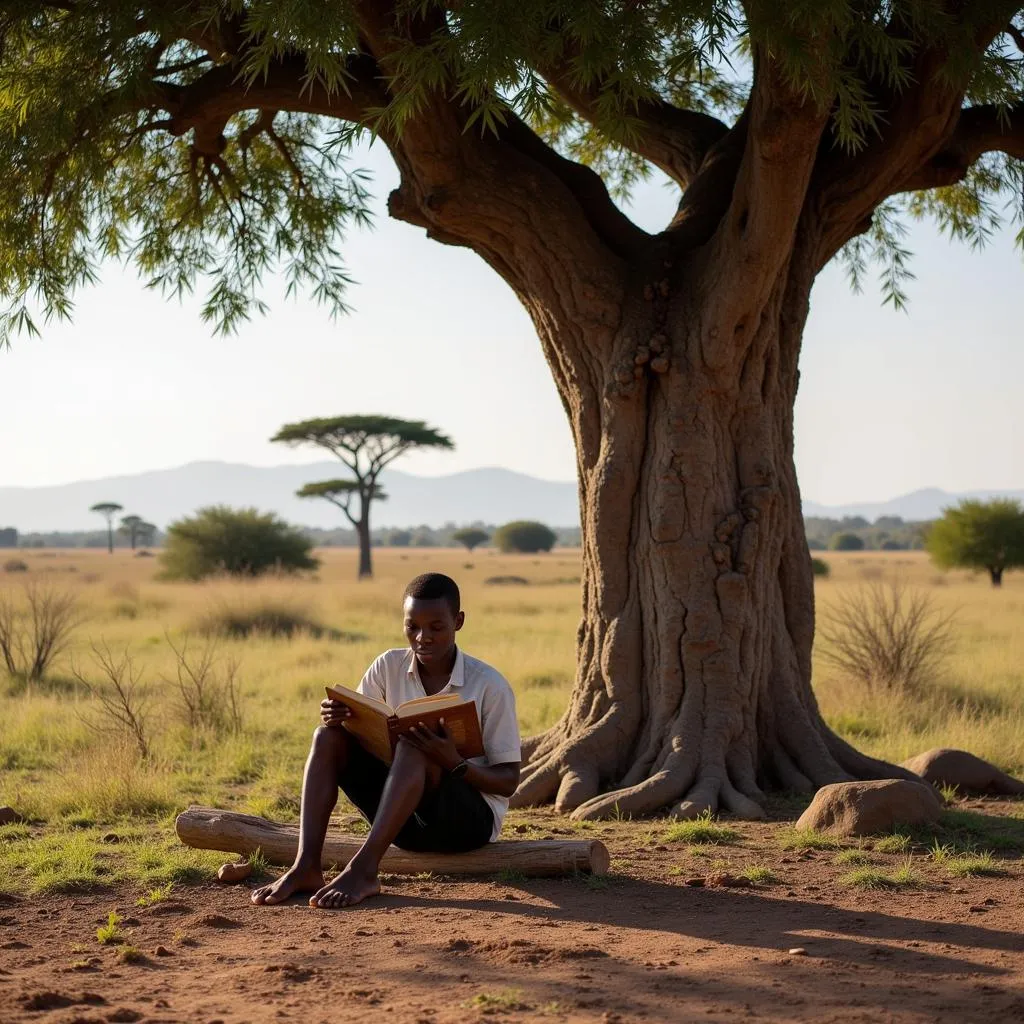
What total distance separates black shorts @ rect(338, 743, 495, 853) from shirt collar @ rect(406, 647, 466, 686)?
1.13 ft

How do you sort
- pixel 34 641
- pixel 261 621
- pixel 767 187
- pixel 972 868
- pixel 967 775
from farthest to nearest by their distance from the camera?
pixel 261 621, pixel 34 641, pixel 967 775, pixel 767 187, pixel 972 868

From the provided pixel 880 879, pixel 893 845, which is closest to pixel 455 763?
pixel 880 879

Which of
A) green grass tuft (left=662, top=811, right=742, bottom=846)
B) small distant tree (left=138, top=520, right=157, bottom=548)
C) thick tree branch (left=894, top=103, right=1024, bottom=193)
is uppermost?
thick tree branch (left=894, top=103, right=1024, bottom=193)

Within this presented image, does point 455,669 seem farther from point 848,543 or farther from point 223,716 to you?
point 848,543

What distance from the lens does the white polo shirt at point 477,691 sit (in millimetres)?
4793

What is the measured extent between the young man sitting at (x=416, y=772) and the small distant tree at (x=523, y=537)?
71.7m

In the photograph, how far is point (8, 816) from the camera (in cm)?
659

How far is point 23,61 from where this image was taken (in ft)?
24.7

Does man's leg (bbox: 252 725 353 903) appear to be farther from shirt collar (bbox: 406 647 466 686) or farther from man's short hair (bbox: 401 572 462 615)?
man's short hair (bbox: 401 572 462 615)

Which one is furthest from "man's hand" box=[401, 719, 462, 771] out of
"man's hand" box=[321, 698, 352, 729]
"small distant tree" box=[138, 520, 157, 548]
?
"small distant tree" box=[138, 520, 157, 548]

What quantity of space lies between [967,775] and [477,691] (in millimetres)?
3683

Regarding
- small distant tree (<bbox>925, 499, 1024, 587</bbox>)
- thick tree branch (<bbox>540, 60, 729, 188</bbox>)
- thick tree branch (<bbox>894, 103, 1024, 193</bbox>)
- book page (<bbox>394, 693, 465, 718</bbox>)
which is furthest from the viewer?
small distant tree (<bbox>925, 499, 1024, 587</bbox>)

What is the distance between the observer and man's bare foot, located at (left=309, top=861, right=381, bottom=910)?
452 centimetres

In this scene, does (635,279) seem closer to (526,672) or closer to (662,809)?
(662,809)
